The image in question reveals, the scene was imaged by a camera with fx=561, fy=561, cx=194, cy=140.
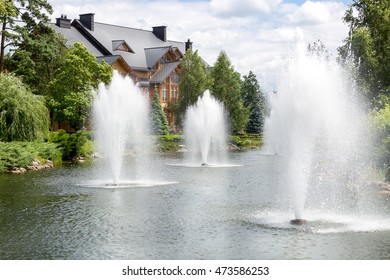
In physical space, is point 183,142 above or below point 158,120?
below

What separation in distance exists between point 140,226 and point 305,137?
4.82 m

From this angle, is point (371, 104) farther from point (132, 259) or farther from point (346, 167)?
point (132, 259)

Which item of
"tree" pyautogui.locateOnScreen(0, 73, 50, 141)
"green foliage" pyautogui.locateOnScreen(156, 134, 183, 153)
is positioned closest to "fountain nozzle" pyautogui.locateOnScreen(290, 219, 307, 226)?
"tree" pyautogui.locateOnScreen(0, 73, 50, 141)

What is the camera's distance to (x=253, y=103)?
216 ft

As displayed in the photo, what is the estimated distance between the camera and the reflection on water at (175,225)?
461 inches

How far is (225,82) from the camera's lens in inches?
2319

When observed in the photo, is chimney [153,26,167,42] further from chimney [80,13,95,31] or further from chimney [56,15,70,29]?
chimney [56,15,70,29]

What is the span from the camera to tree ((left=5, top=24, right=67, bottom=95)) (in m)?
41.3

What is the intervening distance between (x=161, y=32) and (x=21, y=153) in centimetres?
4648

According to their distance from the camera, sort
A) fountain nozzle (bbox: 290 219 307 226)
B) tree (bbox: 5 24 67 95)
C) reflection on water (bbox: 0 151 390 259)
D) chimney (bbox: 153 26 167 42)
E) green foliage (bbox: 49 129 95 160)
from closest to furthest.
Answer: reflection on water (bbox: 0 151 390 259) < fountain nozzle (bbox: 290 219 307 226) < green foliage (bbox: 49 129 95 160) < tree (bbox: 5 24 67 95) < chimney (bbox: 153 26 167 42)

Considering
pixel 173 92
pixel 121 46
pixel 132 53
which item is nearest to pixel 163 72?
pixel 173 92

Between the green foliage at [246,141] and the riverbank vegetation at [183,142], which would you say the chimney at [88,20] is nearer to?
the riverbank vegetation at [183,142]

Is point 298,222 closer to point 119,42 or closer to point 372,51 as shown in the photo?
point 372,51
